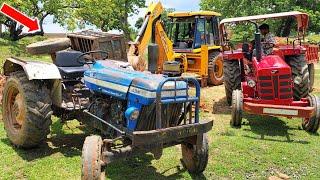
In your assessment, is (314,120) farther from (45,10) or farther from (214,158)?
(45,10)

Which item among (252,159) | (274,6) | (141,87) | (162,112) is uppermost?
(274,6)

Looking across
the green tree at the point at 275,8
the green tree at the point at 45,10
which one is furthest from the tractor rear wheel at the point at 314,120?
the green tree at the point at 275,8

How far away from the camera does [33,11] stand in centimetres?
2416

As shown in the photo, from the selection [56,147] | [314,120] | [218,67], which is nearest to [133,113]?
[56,147]

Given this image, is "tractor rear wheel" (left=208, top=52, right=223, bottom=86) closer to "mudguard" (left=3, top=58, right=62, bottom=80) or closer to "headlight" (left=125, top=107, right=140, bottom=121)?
"mudguard" (left=3, top=58, right=62, bottom=80)

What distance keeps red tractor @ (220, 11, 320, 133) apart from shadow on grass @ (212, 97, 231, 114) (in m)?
0.41

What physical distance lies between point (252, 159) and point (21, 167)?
3.32 metres

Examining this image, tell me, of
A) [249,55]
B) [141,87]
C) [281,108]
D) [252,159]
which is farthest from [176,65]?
[249,55]

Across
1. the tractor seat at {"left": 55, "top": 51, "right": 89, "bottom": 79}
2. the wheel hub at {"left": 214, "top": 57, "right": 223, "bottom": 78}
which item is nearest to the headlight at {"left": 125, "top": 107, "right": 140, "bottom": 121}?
the tractor seat at {"left": 55, "top": 51, "right": 89, "bottom": 79}

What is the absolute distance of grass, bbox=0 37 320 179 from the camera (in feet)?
18.2

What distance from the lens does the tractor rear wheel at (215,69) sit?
43.3ft

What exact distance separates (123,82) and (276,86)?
3.76 metres

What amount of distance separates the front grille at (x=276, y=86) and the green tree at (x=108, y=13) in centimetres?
1843

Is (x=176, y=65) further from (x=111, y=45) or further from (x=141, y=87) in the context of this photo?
(x=111, y=45)
